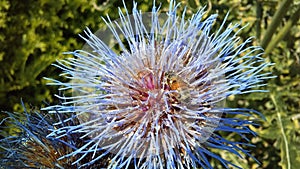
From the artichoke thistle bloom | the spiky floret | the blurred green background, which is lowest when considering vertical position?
the spiky floret

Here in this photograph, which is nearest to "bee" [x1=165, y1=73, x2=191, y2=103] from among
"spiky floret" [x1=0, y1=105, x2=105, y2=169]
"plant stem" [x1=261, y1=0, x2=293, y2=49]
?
"spiky floret" [x1=0, y1=105, x2=105, y2=169]

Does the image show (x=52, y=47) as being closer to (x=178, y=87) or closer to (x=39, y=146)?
(x=39, y=146)

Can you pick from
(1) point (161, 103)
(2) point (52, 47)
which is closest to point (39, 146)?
(1) point (161, 103)

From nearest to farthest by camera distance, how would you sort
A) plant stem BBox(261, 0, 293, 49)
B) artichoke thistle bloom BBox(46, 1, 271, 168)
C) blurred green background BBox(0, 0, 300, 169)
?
artichoke thistle bloom BBox(46, 1, 271, 168)
plant stem BBox(261, 0, 293, 49)
blurred green background BBox(0, 0, 300, 169)

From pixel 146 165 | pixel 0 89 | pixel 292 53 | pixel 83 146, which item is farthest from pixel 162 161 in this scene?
pixel 292 53

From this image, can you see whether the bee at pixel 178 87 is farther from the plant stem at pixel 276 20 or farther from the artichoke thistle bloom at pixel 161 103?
the plant stem at pixel 276 20

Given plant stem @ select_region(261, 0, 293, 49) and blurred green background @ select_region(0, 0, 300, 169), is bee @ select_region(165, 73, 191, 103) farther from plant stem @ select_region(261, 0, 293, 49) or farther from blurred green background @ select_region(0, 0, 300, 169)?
blurred green background @ select_region(0, 0, 300, 169)

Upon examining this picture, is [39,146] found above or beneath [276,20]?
beneath

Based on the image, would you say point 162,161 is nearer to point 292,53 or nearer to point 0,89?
point 0,89
